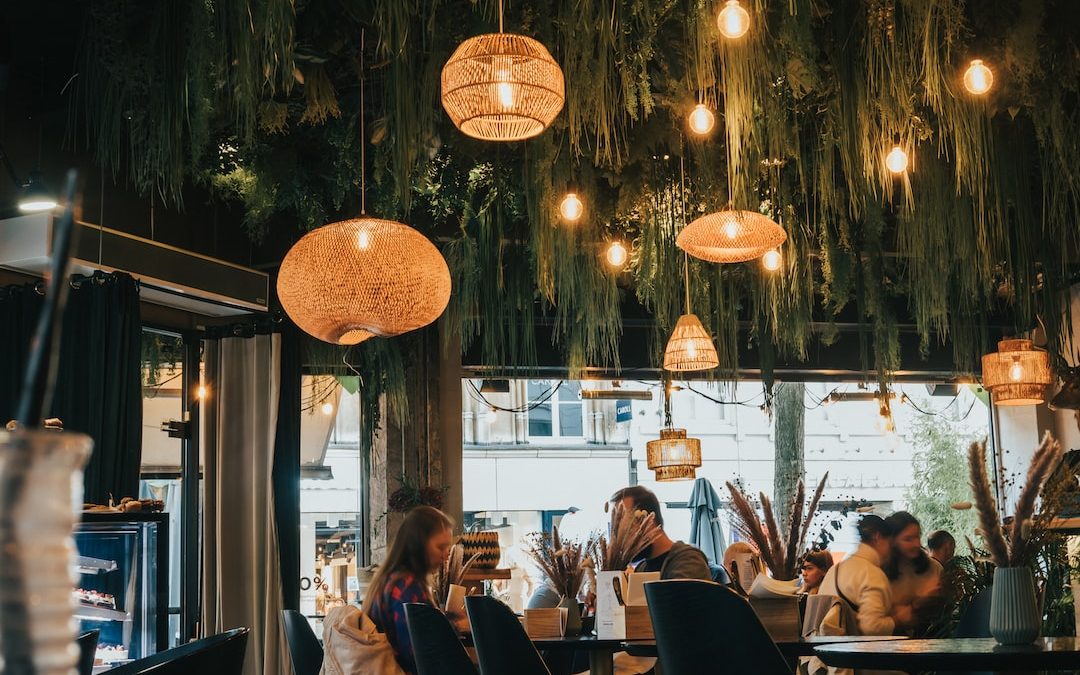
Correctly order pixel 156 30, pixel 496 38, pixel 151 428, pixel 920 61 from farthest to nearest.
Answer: pixel 151 428 < pixel 920 61 < pixel 156 30 < pixel 496 38

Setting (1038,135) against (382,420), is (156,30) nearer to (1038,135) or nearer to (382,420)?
(1038,135)

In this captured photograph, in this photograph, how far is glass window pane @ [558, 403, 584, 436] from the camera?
13070 mm

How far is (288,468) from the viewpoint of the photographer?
6.39m

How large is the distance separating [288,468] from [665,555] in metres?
2.99

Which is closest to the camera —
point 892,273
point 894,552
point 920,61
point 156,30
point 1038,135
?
point 156,30

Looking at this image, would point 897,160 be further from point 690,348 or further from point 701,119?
point 690,348

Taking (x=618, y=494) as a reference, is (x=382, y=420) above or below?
above

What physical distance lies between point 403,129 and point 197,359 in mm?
3245

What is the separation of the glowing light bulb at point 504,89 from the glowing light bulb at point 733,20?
2.04ft

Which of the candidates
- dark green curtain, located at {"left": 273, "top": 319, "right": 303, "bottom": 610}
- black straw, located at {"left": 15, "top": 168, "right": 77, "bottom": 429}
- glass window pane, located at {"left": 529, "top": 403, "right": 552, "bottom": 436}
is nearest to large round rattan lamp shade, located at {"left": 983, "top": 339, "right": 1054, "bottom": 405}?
dark green curtain, located at {"left": 273, "top": 319, "right": 303, "bottom": 610}

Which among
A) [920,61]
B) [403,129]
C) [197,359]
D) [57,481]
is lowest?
[57,481]

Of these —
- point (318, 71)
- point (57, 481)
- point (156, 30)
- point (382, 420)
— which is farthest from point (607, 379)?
point (57, 481)

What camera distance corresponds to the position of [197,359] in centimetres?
635

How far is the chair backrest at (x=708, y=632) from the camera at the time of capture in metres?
2.30
